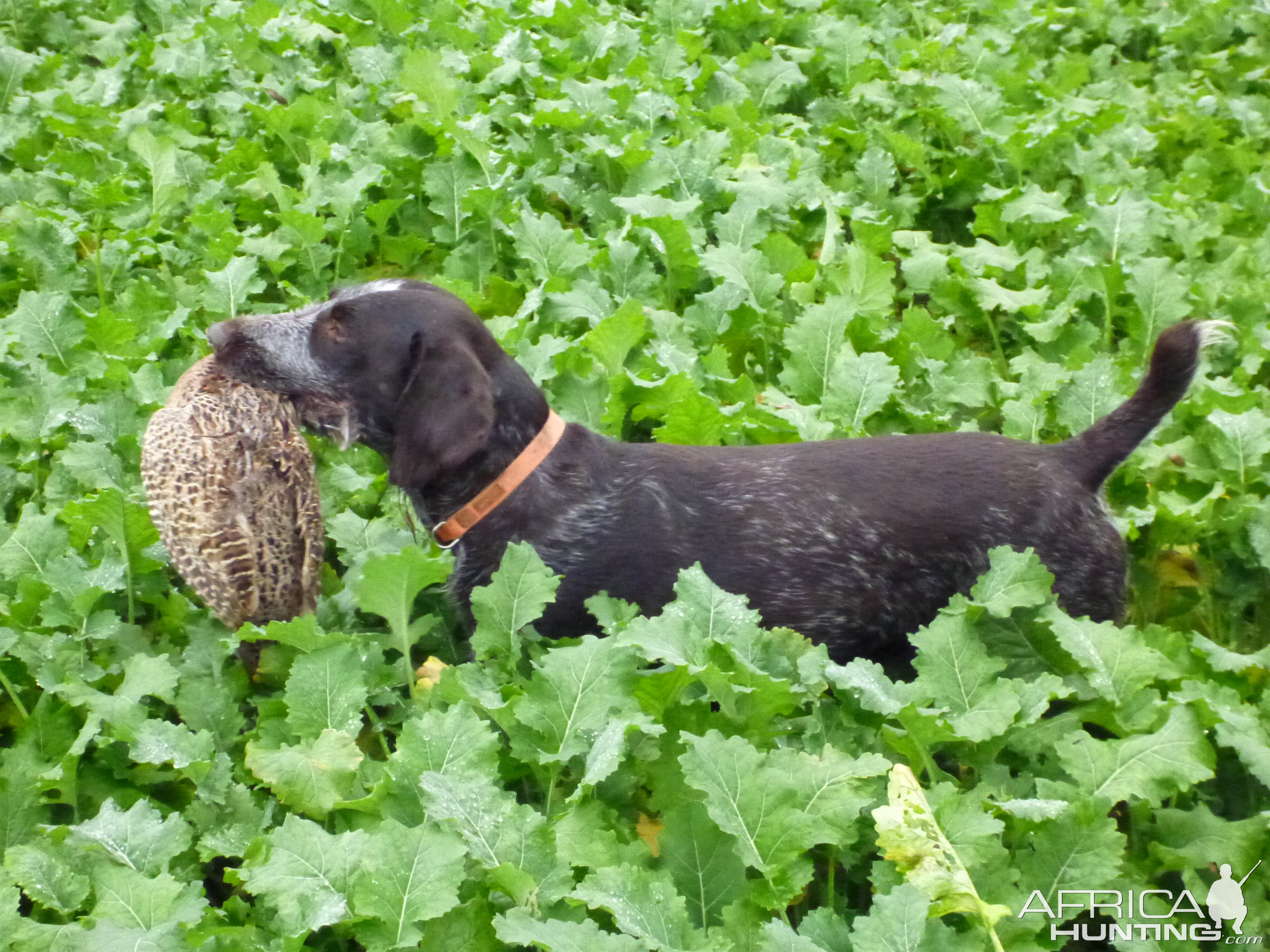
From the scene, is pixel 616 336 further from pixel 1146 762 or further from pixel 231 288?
pixel 1146 762

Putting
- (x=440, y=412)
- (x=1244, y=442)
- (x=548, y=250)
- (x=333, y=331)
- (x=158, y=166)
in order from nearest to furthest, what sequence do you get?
(x=440, y=412) < (x=333, y=331) < (x=1244, y=442) < (x=548, y=250) < (x=158, y=166)

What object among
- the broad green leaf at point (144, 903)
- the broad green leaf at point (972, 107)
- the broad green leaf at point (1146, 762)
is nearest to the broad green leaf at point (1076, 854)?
the broad green leaf at point (1146, 762)

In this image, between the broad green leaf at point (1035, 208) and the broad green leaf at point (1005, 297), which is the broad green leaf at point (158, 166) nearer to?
the broad green leaf at point (1005, 297)

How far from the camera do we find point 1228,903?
2.60m

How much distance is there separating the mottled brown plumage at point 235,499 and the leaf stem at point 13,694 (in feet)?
1.70

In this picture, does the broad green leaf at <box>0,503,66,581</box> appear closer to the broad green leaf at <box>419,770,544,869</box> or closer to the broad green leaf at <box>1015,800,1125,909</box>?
the broad green leaf at <box>419,770,544,869</box>

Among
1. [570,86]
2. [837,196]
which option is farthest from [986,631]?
[570,86]

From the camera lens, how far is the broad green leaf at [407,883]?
7.59ft

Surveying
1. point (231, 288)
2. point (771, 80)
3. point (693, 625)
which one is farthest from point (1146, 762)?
point (771, 80)

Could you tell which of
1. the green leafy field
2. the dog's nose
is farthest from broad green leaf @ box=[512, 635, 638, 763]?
the dog's nose

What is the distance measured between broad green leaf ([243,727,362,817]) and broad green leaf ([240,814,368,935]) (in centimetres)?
20

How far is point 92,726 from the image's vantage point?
2.86 metres

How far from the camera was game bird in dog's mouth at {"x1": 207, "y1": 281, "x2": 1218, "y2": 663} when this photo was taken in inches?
132

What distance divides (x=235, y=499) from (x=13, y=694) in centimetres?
79
